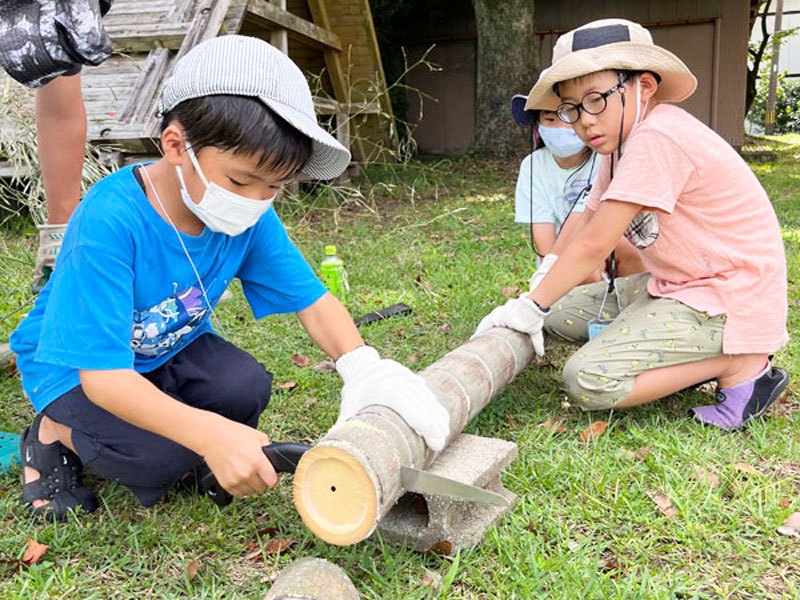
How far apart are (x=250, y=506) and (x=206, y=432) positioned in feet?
1.75

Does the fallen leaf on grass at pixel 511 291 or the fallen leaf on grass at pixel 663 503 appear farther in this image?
the fallen leaf on grass at pixel 511 291

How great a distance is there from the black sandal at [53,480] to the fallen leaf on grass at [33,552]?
0.12m

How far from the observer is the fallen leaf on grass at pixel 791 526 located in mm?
2037

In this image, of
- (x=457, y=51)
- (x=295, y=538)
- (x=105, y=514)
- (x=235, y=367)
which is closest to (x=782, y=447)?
(x=295, y=538)

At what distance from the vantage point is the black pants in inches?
84.4

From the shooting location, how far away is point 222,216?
1947 mm

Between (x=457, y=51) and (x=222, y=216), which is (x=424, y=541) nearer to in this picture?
(x=222, y=216)

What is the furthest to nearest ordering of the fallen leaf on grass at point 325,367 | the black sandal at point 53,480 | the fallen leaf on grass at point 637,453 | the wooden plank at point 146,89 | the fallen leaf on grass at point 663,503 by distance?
the wooden plank at point 146,89 < the fallen leaf on grass at point 325,367 < the fallen leaf on grass at point 637,453 < the black sandal at point 53,480 < the fallen leaf on grass at point 663,503

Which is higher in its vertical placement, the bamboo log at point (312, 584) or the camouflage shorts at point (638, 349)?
the bamboo log at point (312, 584)

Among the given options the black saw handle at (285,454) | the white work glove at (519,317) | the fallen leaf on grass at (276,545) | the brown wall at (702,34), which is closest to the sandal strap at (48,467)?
the fallen leaf on grass at (276,545)

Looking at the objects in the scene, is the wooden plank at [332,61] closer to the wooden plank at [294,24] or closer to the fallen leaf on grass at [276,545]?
the wooden plank at [294,24]

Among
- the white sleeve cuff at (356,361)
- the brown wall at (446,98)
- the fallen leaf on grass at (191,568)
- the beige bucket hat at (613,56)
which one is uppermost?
the beige bucket hat at (613,56)

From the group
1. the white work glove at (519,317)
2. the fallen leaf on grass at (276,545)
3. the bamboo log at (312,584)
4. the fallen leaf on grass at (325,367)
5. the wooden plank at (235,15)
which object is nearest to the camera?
the bamboo log at (312,584)

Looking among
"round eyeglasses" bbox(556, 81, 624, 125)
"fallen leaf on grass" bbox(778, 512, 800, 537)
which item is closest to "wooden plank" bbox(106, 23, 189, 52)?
"round eyeglasses" bbox(556, 81, 624, 125)
